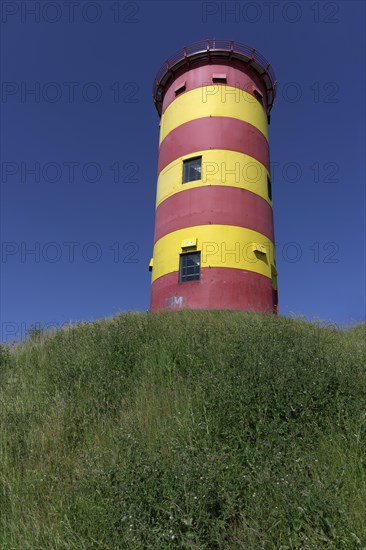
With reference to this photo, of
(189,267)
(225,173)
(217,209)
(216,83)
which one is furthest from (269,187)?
(189,267)

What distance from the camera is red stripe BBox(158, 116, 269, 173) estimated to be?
53.3ft

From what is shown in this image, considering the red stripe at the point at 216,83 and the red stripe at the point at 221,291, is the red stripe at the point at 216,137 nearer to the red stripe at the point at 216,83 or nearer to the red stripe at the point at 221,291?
the red stripe at the point at 216,83

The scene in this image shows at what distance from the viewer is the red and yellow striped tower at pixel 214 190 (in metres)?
14.8

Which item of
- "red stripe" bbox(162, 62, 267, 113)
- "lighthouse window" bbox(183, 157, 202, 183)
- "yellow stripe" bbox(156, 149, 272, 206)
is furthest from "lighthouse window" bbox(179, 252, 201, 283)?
"red stripe" bbox(162, 62, 267, 113)

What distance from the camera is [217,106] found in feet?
54.8

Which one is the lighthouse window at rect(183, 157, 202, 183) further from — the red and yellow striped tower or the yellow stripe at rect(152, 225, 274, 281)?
the yellow stripe at rect(152, 225, 274, 281)

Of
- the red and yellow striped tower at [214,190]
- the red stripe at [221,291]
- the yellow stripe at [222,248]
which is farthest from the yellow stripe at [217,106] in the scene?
the red stripe at [221,291]

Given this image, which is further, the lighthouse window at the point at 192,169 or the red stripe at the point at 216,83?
the red stripe at the point at 216,83

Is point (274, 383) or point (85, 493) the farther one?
point (274, 383)

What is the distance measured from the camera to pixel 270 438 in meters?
3.81

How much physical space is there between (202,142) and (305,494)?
15473mm

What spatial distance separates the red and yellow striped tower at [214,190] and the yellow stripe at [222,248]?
4 centimetres

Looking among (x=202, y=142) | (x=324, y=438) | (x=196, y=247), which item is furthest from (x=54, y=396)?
(x=202, y=142)

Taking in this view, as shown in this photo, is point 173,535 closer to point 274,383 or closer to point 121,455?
point 121,455
